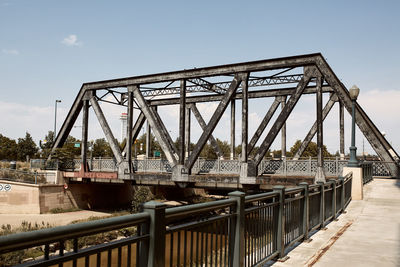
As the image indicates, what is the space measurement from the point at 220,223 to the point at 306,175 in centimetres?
1480

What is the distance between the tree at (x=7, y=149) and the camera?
247 feet

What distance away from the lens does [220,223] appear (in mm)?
4332

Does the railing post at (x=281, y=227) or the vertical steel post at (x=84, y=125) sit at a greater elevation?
the vertical steel post at (x=84, y=125)

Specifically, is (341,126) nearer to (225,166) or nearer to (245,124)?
(245,124)

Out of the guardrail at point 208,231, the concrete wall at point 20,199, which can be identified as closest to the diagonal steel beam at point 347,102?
the guardrail at point 208,231

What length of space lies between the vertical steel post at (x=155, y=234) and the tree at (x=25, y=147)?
82158 mm

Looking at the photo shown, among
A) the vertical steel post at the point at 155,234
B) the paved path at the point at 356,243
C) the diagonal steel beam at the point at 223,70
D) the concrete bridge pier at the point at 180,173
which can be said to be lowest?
the paved path at the point at 356,243

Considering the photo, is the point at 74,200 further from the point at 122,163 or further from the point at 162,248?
the point at 162,248

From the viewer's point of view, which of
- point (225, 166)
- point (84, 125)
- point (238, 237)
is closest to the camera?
point (238, 237)

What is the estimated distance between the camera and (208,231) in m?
4.39

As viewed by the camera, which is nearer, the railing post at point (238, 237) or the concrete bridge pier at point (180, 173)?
the railing post at point (238, 237)

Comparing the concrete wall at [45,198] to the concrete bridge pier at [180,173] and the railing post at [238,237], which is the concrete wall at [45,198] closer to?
the concrete bridge pier at [180,173]

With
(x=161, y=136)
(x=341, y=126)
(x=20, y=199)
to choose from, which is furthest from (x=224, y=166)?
(x=20, y=199)

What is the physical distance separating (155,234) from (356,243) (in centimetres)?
584
